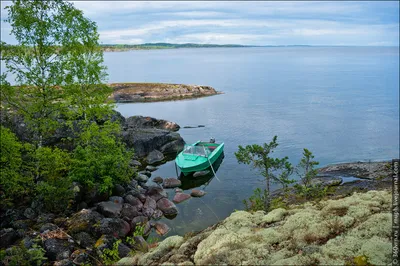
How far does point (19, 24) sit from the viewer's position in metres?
26.0

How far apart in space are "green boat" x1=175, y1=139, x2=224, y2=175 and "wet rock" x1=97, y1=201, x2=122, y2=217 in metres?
13.2

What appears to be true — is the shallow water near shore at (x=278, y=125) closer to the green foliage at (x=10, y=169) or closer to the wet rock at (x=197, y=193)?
the wet rock at (x=197, y=193)

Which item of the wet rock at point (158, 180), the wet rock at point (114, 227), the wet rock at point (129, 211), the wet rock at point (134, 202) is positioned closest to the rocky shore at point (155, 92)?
the wet rock at point (158, 180)

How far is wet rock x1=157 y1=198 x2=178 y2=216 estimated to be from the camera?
30531 millimetres

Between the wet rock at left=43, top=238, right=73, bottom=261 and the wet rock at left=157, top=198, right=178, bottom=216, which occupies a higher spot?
the wet rock at left=43, top=238, right=73, bottom=261

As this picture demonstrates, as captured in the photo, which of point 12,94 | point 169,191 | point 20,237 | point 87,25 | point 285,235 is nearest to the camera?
point 285,235

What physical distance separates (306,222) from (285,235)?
103 cm

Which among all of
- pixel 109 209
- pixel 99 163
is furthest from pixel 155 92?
pixel 109 209

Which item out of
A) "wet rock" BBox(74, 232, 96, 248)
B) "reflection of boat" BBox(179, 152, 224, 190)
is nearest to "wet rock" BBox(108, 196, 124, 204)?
"wet rock" BBox(74, 232, 96, 248)

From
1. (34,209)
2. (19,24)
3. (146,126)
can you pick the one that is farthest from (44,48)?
(146,126)

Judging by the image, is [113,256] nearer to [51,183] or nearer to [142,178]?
[51,183]

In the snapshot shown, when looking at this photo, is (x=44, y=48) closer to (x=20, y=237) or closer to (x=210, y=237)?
(x=20, y=237)

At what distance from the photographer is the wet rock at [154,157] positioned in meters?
46.4

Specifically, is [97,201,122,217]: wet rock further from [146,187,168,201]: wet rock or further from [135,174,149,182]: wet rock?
[135,174,149,182]: wet rock
